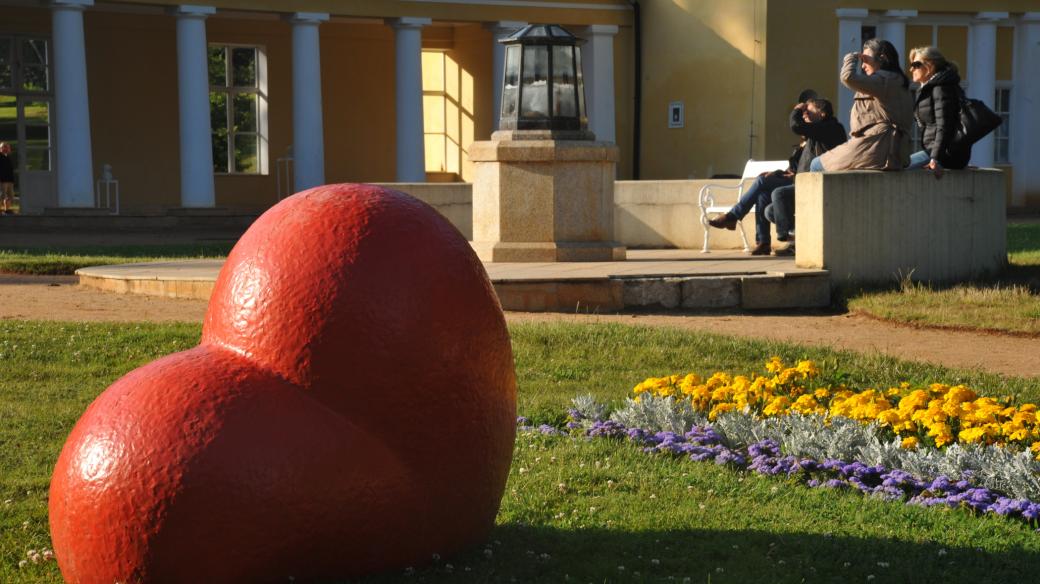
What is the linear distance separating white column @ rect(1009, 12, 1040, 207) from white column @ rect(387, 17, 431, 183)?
13.6 metres

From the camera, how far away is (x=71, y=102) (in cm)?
2530

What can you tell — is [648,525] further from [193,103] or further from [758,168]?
[193,103]

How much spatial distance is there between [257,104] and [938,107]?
21609 mm

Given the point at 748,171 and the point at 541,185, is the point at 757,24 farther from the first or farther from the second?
the point at 541,185

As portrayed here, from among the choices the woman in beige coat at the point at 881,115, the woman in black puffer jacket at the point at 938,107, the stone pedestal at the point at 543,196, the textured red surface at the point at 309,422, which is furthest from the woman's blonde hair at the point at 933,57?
the textured red surface at the point at 309,422

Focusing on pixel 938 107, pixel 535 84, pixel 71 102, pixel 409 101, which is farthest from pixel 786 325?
pixel 409 101

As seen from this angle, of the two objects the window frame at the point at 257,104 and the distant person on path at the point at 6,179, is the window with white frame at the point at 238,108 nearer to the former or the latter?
the window frame at the point at 257,104

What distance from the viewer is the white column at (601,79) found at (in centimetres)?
3136

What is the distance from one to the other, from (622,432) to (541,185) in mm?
7138

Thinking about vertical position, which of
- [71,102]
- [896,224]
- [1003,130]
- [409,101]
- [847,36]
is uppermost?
[847,36]

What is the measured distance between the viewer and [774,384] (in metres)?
7.19

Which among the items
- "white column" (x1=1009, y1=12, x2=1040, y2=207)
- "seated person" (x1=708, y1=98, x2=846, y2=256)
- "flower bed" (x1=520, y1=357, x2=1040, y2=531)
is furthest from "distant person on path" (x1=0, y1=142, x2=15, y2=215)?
"flower bed" (x1=520, y1=357, x2=1040, y2=531)

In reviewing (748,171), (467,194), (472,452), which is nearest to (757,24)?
(748,171)

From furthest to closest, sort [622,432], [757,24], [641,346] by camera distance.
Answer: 1. [757,24]
2. [641,346]
3. [622,432]
